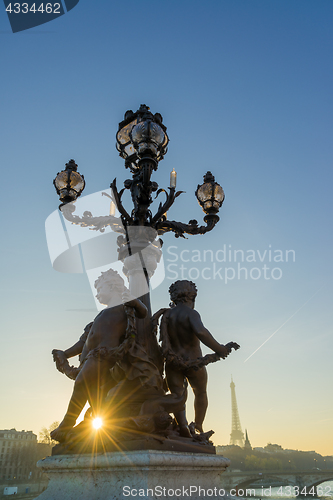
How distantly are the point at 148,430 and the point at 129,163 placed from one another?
428 cm

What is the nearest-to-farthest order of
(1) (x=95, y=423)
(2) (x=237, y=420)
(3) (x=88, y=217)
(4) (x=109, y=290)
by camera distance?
(1) (x=95, y=423), (4) (x=109, y=290), (3) (x=88, y=217), (2) (x=237, y=420)

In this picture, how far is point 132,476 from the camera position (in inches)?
127

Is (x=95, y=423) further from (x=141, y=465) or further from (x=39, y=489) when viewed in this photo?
(x=39, y=489)

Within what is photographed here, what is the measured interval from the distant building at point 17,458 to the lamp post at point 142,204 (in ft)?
207

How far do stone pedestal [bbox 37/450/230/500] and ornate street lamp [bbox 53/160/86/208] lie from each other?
3777 millimetres

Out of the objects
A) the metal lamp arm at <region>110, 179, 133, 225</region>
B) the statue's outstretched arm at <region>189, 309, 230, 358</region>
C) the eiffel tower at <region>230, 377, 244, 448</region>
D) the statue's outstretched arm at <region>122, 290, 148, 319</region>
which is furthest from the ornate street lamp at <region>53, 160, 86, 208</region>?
the eiffel tower at <region>230, 377, 244, 448</region>

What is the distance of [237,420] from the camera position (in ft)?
337

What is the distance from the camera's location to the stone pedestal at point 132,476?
3.18m

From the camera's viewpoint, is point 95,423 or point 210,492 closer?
point 210,492

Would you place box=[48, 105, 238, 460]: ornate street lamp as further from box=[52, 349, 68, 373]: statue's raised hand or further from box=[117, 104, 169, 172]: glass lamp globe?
box=[52, 349, 68, 373]: statue's raised hand

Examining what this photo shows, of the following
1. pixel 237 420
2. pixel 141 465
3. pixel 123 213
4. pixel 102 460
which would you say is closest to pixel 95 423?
pixel 102 460

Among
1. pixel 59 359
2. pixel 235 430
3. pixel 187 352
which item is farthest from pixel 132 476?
pixel 235 430

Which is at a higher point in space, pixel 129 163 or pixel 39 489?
pixel 129 163

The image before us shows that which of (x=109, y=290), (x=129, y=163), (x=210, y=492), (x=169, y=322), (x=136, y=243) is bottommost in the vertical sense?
(x=210, y=492)
